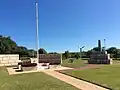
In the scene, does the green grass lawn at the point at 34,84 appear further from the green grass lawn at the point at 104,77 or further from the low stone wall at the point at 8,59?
the low stone wall at the point at 8,59

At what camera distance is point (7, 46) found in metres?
73.2

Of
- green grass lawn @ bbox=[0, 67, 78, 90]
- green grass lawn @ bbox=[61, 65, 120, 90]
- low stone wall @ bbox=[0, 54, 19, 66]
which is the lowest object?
green grass lawn @ bbox=[0, 67, 78, 90]

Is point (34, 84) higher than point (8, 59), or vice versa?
point (8, 59)

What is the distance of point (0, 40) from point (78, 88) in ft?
225

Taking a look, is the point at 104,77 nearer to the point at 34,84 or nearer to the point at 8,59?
the point at 34,84

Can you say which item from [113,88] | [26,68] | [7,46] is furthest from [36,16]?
[7,46]

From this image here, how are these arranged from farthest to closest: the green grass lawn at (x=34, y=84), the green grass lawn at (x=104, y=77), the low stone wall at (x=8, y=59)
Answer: the low stone wall at (x=8, y=59) < the green grass lawn at (x=104, y=77) < the green grass lawn at (x=34, y=84)

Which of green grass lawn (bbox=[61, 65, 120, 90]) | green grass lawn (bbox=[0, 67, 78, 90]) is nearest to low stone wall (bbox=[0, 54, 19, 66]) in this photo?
green grass lawn (bbox=[61, 65, 120, 90])

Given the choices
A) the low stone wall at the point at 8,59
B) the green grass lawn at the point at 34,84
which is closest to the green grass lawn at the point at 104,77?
the green grass lawn at the point at 34,84

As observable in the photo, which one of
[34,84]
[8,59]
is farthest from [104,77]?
[8,59]

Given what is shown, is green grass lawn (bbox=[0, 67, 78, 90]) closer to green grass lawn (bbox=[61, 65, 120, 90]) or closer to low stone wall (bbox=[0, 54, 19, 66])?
green grass lawn (bbox=[61, 65, 120, 90])

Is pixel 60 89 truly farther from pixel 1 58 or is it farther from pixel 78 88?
pixel 1 58

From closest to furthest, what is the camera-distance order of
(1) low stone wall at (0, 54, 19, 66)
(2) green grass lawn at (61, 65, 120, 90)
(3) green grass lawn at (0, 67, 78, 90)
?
(3) green grass lawn at (0, 67, 78, 90) → (2) green grass lawn at (61, 65, 120, 90) → (1) low stone wall at (0, 54, 19, 66)

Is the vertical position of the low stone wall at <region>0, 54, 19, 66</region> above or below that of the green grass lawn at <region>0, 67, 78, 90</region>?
above
